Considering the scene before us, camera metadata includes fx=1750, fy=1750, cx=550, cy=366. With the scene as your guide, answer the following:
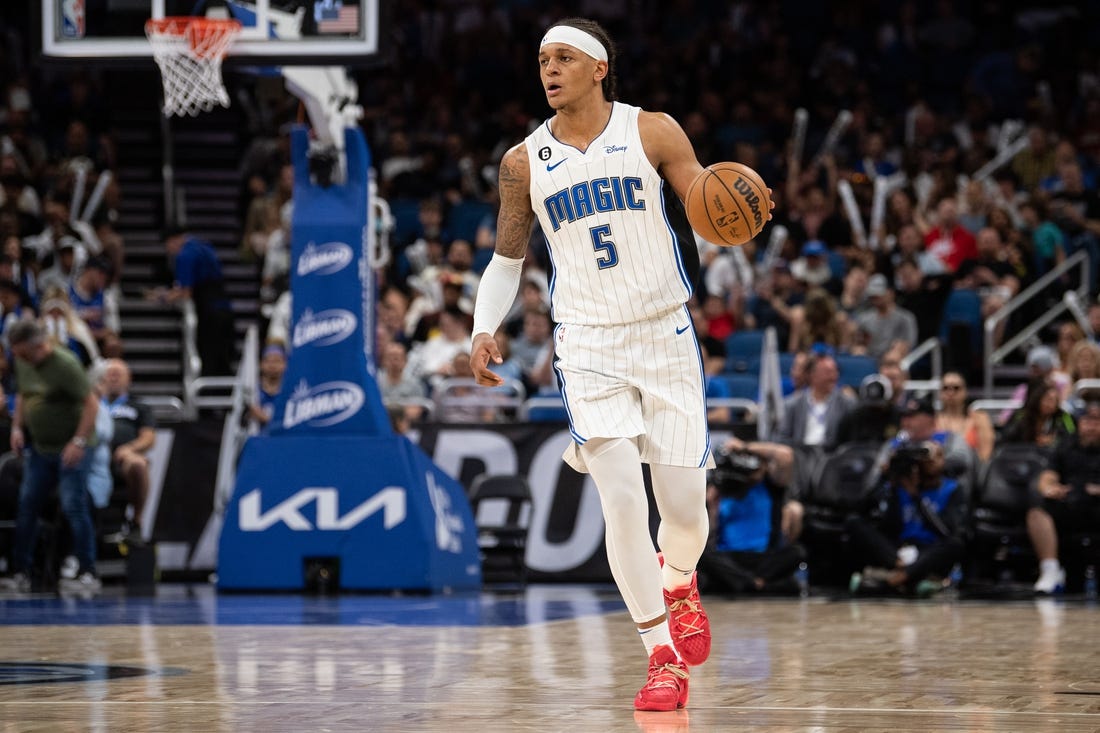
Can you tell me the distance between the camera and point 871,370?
15898 mm

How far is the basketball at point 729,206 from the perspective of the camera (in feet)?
20.1

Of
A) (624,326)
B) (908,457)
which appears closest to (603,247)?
(624,326)

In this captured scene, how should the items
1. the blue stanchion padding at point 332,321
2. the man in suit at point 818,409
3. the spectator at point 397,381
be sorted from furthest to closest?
the spectator at point 397,381 < the man in suit at point 818,409 < the blue stanchion padding at point 332,321

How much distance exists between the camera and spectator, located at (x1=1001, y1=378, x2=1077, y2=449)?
14055 millimetres

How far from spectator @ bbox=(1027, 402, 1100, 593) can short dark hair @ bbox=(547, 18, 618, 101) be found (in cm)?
787

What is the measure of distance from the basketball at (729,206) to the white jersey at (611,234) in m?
0.30

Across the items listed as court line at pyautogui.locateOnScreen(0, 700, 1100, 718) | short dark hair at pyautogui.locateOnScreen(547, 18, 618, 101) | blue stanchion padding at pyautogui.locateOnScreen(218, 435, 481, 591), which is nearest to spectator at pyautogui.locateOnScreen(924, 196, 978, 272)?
blue stanchion padding at pyautogui.locateOnScreen(218, 435, 481, 591)

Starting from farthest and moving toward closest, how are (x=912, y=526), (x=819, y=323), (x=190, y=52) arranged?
(x=819, y=323) → (x=912, y=526) → (x=190, y=52)

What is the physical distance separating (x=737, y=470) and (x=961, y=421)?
2561mm

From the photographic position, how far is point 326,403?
12812 mm

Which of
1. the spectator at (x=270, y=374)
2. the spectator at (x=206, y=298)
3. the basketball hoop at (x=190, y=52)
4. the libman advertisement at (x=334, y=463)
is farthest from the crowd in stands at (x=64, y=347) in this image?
the basketball hoop at (x=190, y=52)

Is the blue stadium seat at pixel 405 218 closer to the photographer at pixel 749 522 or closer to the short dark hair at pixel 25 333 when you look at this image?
the short dark hair at pixel 25 333

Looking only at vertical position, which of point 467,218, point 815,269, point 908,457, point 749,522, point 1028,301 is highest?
point 467,218

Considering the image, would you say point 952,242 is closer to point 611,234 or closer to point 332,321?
point 332,321
